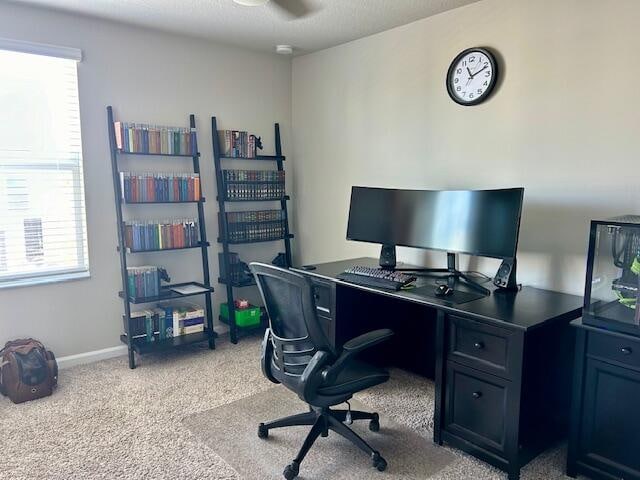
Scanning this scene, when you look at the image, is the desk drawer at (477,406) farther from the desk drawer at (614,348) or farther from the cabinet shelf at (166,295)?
the cabinet shelf at (166,295)

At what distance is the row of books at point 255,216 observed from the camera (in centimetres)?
399

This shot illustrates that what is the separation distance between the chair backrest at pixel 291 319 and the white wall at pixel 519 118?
4.68 feet

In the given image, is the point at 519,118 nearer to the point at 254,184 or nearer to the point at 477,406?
the point at 477,406

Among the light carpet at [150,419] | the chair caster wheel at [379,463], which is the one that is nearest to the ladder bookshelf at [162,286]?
the light carpet at [150,419]

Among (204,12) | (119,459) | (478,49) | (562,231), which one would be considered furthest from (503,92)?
(119,459)

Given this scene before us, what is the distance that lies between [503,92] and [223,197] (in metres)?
2.18

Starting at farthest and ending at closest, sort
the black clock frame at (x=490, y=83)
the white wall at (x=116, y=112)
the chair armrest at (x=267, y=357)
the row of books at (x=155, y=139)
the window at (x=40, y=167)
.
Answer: the row of books at (x=155, y=139) → the white wall at (x=116, y=112) → the window at (x=40, y=167) → the black clock frame at (x=490, y=83) → the chair armrest at (x=267, y=357)

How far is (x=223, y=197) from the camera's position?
3.91 metres

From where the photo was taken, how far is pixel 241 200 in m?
3.98

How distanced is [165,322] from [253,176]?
1347 millimetres

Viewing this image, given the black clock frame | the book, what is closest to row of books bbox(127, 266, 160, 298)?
the book

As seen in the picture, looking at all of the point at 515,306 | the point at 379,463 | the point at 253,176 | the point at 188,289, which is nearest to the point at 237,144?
the point at 253,176

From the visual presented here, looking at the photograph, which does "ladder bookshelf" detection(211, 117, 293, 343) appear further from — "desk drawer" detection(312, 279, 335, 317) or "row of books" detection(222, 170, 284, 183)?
"desk drawer" detection(312, 279, 335, 317)

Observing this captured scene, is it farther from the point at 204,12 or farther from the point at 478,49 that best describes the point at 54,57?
the point at 478,49
